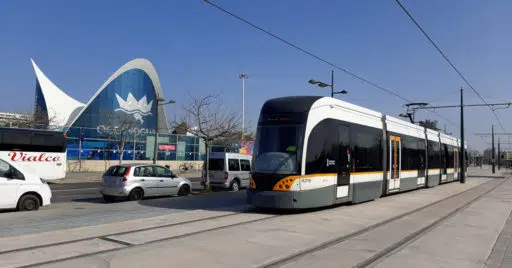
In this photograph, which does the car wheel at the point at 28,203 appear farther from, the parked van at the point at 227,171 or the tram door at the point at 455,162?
the tram door at the point at 455,162

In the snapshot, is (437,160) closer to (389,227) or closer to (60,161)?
(389,227)

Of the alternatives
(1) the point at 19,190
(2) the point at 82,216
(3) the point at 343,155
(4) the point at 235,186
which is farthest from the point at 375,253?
(4) the point at 235,186

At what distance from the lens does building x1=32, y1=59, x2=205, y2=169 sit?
44.1 metres

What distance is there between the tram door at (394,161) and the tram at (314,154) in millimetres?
1226

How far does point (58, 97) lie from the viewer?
6297cm

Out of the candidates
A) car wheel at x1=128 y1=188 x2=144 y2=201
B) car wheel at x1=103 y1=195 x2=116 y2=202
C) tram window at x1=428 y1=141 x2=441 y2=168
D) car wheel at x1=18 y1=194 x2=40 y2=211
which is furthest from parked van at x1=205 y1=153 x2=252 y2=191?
tram window at x1=428 y1=141 x2=441 y2=168

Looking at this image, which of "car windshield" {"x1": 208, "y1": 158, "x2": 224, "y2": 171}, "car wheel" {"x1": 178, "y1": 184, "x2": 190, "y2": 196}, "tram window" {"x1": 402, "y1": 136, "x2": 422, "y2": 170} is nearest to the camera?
"car wheel" {"x1": 178, "y1": 184, "x2": 190, "y2": 196}

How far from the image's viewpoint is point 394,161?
18344 millimetres

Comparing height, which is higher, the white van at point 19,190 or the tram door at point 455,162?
the tram door at point 455,162

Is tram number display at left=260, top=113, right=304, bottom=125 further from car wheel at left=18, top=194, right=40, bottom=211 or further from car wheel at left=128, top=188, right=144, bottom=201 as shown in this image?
car wheel at left=18, top=194, right=40, bottom=211

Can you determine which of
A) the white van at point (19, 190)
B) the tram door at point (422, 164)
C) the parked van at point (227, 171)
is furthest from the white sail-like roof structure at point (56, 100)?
the tram door at point (422, 164)

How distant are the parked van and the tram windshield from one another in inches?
378

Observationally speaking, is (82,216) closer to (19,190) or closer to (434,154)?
(19,190)

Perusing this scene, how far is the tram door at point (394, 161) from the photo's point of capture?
17969mm
